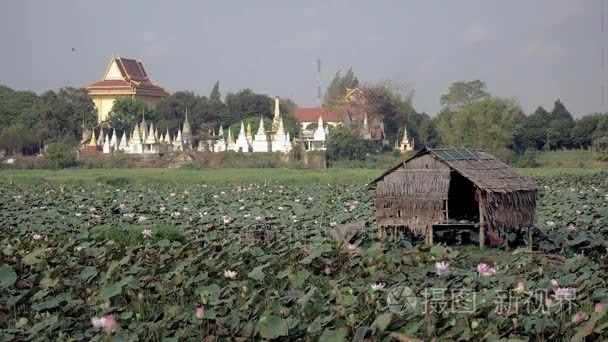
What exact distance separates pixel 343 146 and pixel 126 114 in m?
20.4

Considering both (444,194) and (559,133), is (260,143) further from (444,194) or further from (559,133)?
(444,194)

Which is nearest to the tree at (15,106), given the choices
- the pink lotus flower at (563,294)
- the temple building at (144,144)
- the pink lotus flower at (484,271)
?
the temple building at (144,144)

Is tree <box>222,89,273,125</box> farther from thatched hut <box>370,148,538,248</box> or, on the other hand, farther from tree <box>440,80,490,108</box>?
thatched hut <box>370,148,538,248</box>

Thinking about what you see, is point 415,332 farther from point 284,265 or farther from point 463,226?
point 463,226

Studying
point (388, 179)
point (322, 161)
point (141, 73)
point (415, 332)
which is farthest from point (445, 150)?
point (141, 73)

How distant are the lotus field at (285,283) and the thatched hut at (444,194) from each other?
1.05 feet

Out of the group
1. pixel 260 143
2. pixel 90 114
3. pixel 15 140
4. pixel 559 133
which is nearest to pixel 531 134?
pixel 559 133

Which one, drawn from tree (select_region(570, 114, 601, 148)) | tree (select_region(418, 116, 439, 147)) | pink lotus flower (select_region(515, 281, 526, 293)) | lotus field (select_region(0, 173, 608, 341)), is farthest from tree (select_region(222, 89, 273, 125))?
pink lotus flower (select_region(515, 281, 526, 293))

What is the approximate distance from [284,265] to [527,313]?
3.21 m

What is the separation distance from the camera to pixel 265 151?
46906mm

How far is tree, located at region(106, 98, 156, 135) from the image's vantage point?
58.6 meters

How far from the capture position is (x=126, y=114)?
5916 cm

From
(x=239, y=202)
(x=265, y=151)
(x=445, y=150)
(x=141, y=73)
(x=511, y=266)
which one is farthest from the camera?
(x=141, y=73)

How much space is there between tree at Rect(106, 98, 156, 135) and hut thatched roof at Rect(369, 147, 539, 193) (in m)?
48.1
